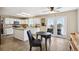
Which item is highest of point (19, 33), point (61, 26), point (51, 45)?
point (61, 26)

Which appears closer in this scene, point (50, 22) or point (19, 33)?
point (50, 22)

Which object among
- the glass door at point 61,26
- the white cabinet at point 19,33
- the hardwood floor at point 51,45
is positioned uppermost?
the glass door at point 61,26

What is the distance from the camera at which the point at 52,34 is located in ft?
5.05

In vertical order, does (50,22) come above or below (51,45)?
above

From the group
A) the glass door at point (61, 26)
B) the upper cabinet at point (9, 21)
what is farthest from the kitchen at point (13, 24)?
the glass door at point (61, 26)

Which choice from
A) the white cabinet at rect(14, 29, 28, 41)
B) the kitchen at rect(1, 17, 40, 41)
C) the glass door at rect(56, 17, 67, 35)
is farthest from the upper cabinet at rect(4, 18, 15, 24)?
the glass door at rect(56, 17, 67, 35)

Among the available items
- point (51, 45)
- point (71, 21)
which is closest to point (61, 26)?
point (71, 21)

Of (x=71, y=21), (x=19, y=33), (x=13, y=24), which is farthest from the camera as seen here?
(x=19, y=33)

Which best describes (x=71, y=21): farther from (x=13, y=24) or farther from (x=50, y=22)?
(x=13, y=24)

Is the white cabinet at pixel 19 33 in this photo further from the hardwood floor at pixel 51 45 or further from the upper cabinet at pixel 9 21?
the upper cabinet at pixel 9 21

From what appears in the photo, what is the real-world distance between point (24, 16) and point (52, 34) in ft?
1.99
